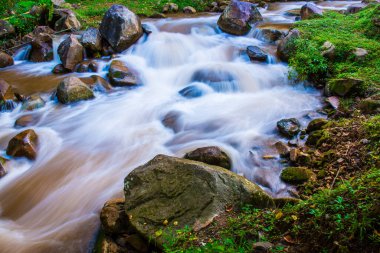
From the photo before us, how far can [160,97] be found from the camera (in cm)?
806

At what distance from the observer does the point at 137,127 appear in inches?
271

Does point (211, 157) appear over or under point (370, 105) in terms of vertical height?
under

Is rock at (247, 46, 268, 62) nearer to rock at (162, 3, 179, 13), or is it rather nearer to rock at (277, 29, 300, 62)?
rock at (277, 29, 300, 62)

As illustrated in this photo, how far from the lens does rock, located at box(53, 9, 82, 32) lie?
11.8 metres

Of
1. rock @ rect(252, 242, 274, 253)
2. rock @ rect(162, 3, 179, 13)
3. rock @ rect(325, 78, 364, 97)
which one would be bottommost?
rock @ rect(325, 78, 364, 97)

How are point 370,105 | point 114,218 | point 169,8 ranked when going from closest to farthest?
point 114,218 → point 370,105 → point 169,8

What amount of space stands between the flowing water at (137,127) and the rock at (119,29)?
0.33 m

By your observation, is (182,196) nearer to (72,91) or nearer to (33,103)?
(72,91)

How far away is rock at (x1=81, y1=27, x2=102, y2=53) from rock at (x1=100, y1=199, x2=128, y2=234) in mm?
6948

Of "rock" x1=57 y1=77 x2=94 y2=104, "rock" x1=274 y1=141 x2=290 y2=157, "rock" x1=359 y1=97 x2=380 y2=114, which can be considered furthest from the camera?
"rock" x1=57 y1=77 x2=94 y2=104

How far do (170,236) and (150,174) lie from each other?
826 mm

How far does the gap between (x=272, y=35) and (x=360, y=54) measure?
3.34 meters

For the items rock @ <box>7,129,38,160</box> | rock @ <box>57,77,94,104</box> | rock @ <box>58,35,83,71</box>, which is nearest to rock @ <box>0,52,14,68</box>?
rock @ <box>58,35,83,71</box>

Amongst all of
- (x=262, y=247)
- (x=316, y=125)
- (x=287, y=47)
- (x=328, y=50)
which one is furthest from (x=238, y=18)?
(x=262, y=247)
